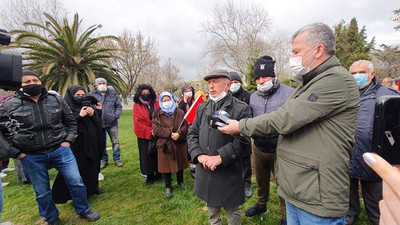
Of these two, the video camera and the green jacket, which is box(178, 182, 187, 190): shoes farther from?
the video camera

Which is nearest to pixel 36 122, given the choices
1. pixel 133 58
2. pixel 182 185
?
pixel 182 185

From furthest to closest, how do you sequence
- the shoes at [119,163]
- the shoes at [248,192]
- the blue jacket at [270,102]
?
the shoes at [119,163] → the shoes at [248,192] → the blue jacket at [270,102]

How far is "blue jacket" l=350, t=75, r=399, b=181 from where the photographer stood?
2.44 m

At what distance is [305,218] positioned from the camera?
1.57 meters

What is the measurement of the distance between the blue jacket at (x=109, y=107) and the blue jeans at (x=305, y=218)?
16.6 ft

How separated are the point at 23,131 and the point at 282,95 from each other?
12.0 feet

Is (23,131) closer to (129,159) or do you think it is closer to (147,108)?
(147,108)

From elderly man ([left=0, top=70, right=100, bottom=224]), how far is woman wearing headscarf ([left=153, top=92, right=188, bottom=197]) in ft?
4.48

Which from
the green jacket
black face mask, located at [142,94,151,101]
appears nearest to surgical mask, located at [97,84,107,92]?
black face mask, located at [142,94,151,101]

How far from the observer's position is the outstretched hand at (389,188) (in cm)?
58

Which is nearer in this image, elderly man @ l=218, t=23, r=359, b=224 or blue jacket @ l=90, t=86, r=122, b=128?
elderly man @ l=218, t=23, r=359, b=224

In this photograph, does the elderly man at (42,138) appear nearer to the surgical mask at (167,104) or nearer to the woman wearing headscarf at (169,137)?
the woman wearing headscarf at (169,137)

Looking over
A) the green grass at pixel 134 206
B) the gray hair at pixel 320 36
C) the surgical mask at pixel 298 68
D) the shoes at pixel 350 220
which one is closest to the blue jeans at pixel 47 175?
the green grass at pixel 134 206

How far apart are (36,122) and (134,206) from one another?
2.10 m
